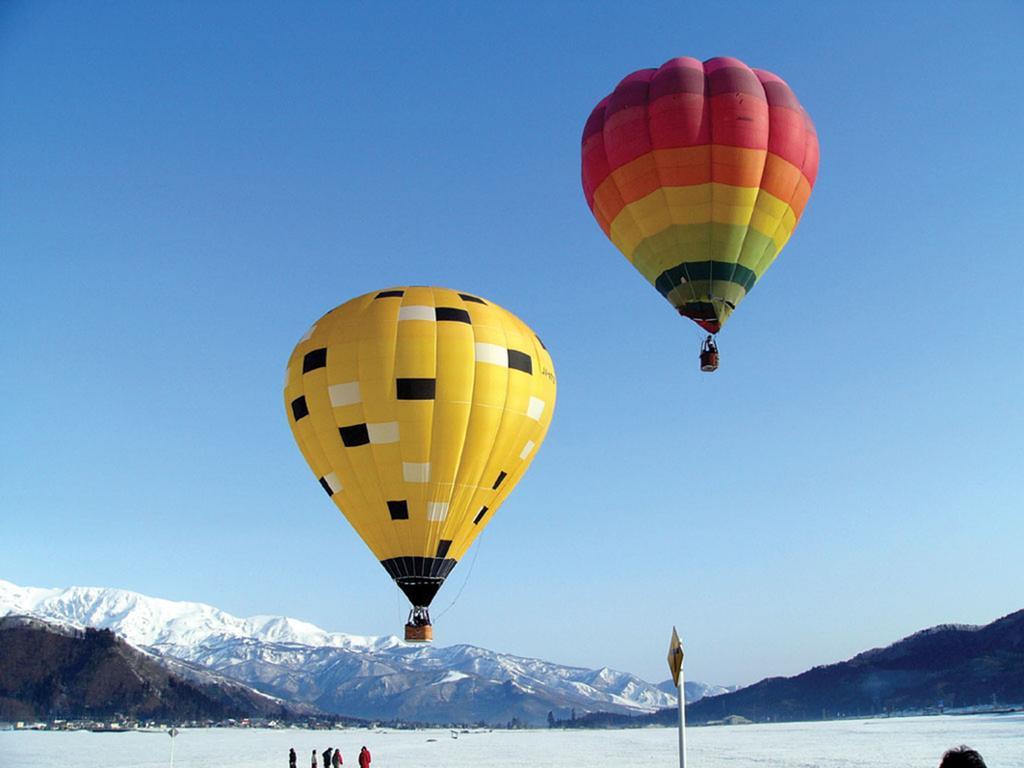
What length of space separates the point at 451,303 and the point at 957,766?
27940mm

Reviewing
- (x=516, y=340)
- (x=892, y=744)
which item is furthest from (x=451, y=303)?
(x=892, y=744)

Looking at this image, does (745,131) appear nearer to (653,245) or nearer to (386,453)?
(653,245)

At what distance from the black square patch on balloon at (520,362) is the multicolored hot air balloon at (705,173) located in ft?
15.4

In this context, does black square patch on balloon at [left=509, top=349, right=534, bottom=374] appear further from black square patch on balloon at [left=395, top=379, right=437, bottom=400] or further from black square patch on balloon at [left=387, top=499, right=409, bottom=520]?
black square patch on balloon at [left=387, top=499, right=409, bottom=520]

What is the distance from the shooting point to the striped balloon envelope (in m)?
30.0

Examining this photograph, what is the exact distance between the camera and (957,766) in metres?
4.67

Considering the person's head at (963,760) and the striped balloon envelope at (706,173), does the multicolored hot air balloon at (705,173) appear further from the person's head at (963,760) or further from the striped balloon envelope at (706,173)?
the person's head at (963,760)

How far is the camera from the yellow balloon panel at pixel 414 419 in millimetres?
30188

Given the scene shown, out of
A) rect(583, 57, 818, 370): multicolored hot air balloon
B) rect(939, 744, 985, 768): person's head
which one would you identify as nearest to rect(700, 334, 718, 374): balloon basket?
rect(583, 57, 818, 370): multicolored hot air balloon

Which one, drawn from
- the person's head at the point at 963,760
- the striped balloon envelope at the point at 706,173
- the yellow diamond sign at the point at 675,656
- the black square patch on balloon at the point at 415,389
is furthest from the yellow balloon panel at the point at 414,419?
the person's head at the point at 963,760

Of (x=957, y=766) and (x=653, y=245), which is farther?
(x=653, y=245)

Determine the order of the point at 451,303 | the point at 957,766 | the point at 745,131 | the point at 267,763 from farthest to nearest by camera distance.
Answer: the point at 267,763, the point at 451,303, the point at 745,131, the point at 957,766

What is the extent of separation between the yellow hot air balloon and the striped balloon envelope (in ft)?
18.8

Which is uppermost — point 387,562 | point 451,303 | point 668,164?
point 668,164
